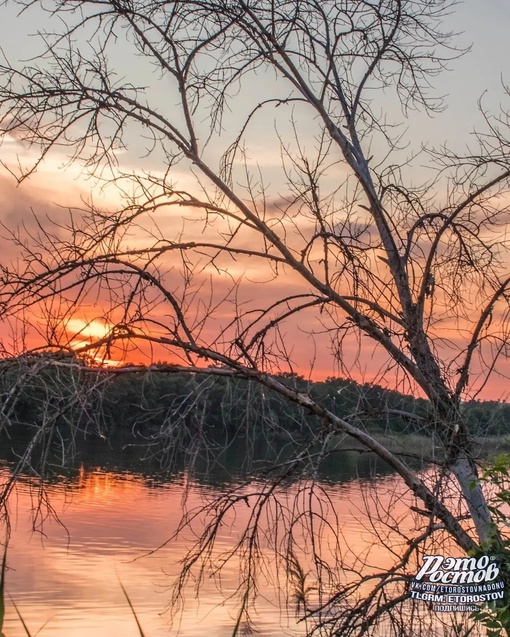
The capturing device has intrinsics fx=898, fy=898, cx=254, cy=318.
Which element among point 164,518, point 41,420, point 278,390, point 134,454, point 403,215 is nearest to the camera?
point 41,420

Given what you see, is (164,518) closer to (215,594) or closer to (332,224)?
(215,594)

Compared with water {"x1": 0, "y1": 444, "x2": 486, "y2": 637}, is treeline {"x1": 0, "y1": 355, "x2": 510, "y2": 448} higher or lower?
higher

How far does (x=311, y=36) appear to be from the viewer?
5.88 m

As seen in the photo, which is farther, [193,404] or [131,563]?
[131,563]

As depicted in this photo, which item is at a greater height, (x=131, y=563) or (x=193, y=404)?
(x=193, y=404)

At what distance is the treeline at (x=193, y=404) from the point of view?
13.4 ft

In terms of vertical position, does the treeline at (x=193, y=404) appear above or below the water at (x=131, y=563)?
above

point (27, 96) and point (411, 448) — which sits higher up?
point (27, 96)

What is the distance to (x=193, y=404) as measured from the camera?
179 inches

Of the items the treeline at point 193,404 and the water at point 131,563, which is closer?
the treeline at point 193,404

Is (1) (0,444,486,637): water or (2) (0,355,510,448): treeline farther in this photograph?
(1) (0,444,486,637): water

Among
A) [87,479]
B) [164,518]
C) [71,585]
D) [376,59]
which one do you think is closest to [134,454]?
[87,479]

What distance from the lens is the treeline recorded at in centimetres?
409

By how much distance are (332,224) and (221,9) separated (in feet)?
4.87
